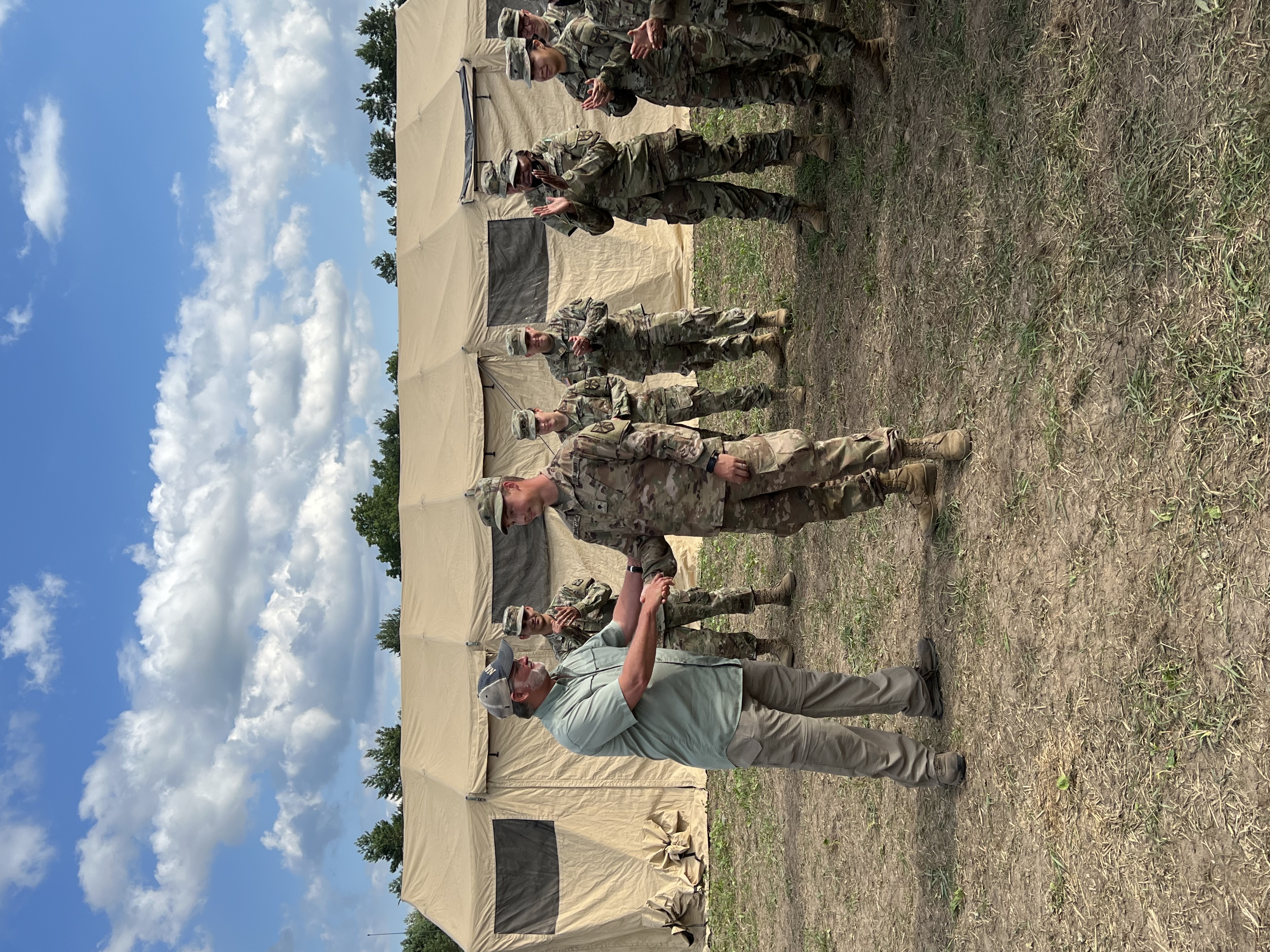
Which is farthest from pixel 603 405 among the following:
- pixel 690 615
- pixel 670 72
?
pixel 670 72

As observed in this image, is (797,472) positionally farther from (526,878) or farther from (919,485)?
(526,878)

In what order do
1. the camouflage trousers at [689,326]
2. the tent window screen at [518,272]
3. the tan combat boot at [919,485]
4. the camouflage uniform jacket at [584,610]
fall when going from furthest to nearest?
the tent window screen at [518,272], the camouflage trousers at [689,326], the camouflage uniform jacket at [584,610], the tan combat boot at [919,485]

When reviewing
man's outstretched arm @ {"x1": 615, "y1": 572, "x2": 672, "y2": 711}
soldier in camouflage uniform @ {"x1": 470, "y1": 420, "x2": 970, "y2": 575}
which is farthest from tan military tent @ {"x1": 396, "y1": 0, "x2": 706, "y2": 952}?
man's outstretched arm @ {"x1": 615, "y1": 572, "x2": 672, "y2": 711}

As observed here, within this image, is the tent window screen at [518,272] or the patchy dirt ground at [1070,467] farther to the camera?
the tent window screen at [518,272]

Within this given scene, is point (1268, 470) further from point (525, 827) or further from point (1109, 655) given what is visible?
point (525, 827)

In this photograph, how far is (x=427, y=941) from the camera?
22062mm

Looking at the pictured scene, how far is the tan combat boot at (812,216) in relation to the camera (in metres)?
6.05

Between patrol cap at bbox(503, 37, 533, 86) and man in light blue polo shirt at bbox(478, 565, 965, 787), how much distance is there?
303cm

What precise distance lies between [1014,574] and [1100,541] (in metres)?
0.58

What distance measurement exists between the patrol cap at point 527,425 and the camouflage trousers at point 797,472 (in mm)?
2357

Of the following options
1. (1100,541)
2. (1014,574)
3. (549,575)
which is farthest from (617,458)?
(549,575)

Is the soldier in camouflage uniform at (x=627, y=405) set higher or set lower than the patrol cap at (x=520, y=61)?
lower

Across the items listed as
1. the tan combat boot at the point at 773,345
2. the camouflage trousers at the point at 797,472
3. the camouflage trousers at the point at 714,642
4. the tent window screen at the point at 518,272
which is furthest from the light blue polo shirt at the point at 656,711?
the tent window screen at the point at 518,272

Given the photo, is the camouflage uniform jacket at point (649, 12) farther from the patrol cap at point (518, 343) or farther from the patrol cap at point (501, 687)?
the patrol cap at point (501, 687)
